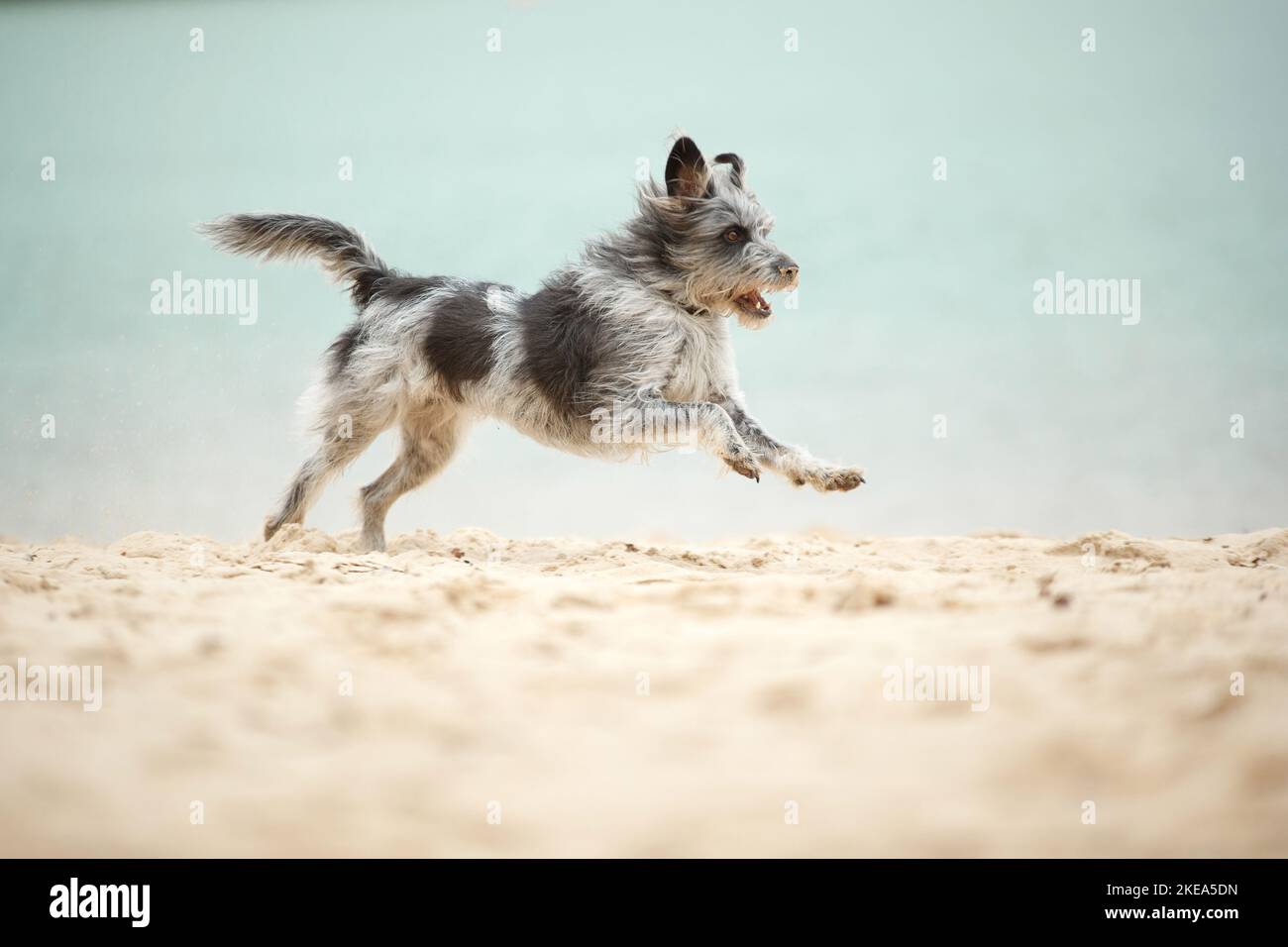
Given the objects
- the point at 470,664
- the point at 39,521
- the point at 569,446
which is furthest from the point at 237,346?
the point at 470,664

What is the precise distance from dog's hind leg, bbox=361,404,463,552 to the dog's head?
1.66 m

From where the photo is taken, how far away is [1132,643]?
8.27 ft

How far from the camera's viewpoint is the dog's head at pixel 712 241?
498 centimetres

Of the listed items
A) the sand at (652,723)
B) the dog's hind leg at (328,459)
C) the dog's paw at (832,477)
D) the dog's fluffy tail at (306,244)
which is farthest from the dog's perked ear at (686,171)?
the sand at (652,723)

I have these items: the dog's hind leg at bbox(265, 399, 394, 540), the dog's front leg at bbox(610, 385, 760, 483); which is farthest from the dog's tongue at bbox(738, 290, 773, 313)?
the dog's hind leg at bbox(265, 399, 394, 540)

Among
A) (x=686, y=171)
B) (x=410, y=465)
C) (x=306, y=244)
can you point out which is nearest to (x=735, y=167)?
(x=686, y=171)

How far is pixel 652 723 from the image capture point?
211 centimetres

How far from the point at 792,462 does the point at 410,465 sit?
96.2 inches

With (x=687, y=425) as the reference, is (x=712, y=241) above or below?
above

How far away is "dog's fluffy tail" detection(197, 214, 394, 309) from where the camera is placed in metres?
5.42

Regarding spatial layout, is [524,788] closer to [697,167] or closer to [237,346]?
[697,167]

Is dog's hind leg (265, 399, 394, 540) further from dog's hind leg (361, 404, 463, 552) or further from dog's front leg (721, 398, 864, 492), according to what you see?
dog's front leg (721, 398, 864, 492)

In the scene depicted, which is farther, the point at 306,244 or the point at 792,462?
the point at 306,244

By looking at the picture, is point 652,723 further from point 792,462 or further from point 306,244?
point 306,244
